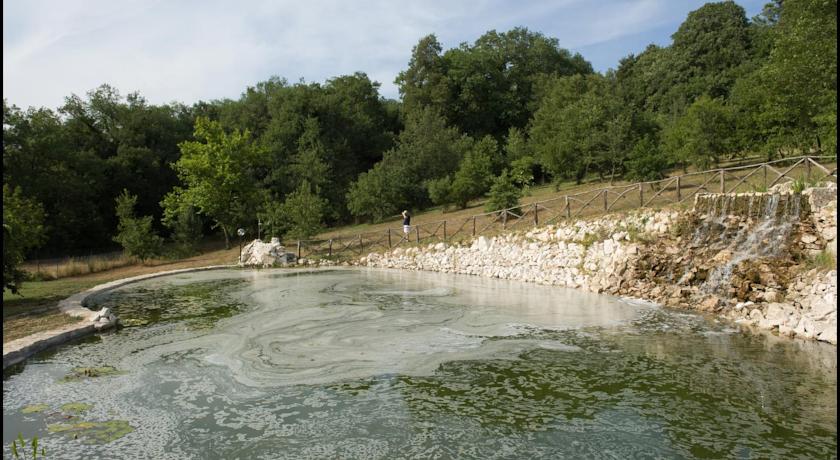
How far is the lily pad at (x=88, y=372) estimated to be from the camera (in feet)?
29.3

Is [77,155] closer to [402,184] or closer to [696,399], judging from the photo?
[402,184]

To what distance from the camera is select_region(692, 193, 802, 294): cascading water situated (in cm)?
1375

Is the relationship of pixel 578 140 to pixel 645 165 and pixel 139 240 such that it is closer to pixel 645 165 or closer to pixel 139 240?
pixel 645 165

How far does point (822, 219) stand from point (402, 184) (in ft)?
92.1

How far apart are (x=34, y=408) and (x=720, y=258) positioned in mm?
15025

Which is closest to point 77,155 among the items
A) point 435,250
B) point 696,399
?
point 435,250

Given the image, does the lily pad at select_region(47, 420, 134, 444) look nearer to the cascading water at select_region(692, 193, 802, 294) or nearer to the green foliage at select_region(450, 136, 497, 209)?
the cascading water at select_region(692, 193, 802, 294)

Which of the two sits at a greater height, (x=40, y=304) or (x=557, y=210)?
(x=557, y=210)

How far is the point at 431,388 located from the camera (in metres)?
8.34

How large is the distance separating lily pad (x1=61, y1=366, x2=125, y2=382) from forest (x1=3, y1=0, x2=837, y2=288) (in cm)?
721

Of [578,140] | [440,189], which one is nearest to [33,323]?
[440,189]

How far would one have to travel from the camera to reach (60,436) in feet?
21.7

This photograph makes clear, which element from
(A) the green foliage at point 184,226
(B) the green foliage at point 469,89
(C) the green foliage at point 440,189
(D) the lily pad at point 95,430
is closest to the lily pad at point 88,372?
(D) the lily pad at point 95,430

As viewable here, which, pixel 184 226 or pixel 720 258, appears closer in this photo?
pixel 720 258
